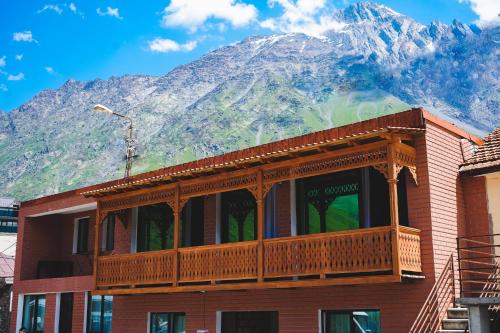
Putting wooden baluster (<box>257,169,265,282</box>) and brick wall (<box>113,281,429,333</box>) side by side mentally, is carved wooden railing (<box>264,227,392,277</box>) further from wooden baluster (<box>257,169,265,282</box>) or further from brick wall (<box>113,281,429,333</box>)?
brick wall (<box>113,281,429,333</box>)

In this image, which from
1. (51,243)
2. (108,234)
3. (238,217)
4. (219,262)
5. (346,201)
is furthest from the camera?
(51,243)

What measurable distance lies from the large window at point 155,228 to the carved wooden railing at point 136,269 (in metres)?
1.99

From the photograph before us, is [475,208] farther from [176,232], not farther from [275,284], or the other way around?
[176,232]

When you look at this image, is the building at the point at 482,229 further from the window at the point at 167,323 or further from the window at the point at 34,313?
the window at the point at 34,313

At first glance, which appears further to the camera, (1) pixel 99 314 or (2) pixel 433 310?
(1) pixel 99 314

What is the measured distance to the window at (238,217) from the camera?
58.6ft

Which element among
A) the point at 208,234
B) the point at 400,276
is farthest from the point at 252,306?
the point at 400,276

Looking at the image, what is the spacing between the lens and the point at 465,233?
15.4m

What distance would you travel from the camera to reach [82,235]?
26797 millimetres

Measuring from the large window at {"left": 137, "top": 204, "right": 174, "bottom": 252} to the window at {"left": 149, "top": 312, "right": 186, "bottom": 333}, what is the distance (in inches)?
87.8

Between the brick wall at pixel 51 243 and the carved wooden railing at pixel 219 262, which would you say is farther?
the brick wall at pixel 51 243

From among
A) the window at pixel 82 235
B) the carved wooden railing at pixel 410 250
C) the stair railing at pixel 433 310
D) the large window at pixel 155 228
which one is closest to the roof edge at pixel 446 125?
the carved wooden railing at pixel 410 250

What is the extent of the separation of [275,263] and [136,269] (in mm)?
5221

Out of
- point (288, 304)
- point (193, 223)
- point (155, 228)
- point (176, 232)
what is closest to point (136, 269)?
point (176, 232)
